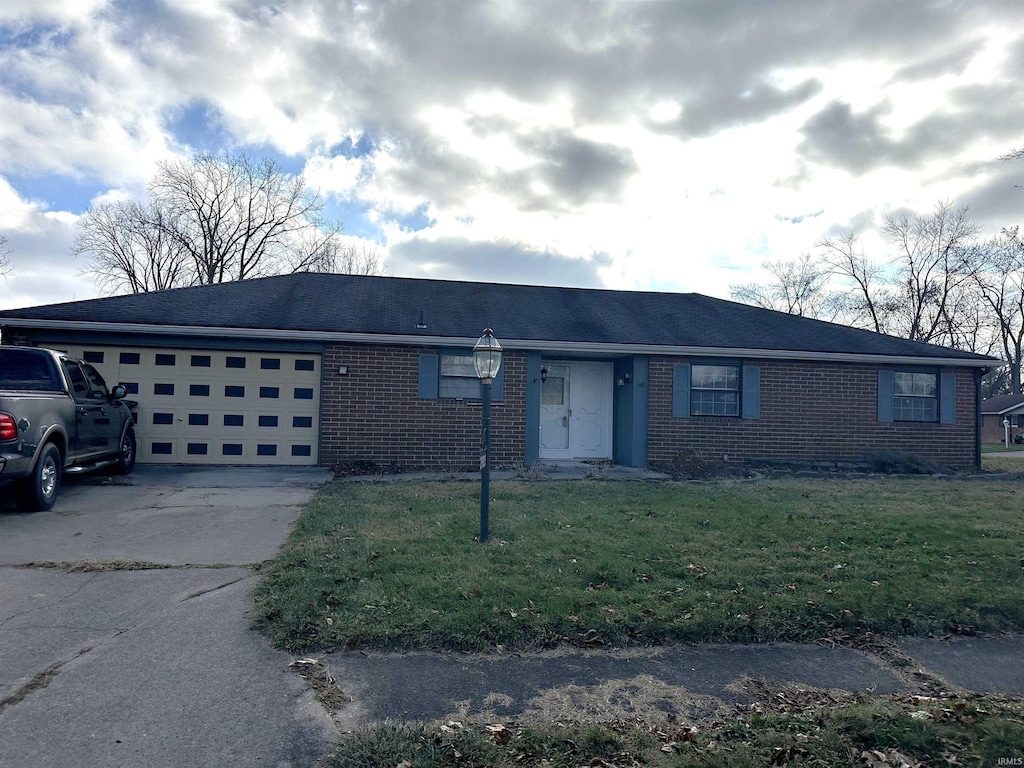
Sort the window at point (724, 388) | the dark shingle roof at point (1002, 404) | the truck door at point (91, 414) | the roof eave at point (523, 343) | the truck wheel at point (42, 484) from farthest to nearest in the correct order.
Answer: the dark shingle roof at point (1002, 404) < the window at point (724, 388) < the roof eave at point (523, 343) < the truck door at point (91, 414) < the truck wheel at point (42, 484)

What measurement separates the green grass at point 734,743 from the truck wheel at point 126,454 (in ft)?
29.3

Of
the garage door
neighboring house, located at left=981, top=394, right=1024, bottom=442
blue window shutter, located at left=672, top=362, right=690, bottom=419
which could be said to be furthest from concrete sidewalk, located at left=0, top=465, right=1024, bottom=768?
neighboring house, located at left=981, top=394, right=1024, bottom=442

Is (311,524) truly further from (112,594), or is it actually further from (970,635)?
(970,635)

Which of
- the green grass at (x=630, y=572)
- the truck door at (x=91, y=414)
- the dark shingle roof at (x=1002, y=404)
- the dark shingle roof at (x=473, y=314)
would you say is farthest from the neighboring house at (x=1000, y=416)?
the truck door at (x=91, y=414)

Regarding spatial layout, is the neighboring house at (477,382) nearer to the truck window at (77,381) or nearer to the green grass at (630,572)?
the truck window at (77,381)

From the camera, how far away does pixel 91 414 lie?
347 inches

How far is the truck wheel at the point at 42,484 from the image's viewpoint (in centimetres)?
730

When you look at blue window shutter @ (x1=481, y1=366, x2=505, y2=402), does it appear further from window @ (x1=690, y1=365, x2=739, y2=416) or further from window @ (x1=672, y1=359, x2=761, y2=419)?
window @ (x1=690, y1=365, x2=739, y2=416)

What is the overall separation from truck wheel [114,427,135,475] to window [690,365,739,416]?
32.2 ft

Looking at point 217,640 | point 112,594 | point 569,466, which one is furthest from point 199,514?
point 569,466

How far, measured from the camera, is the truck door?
8461 mm

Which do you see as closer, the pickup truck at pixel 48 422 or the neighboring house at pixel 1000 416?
the pickup truck at pixel 48 422

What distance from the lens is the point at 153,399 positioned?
1145 cm

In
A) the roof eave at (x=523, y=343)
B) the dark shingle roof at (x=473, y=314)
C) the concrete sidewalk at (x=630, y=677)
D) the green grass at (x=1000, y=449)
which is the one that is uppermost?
the dark shingle roof at (x=473, y=314)
